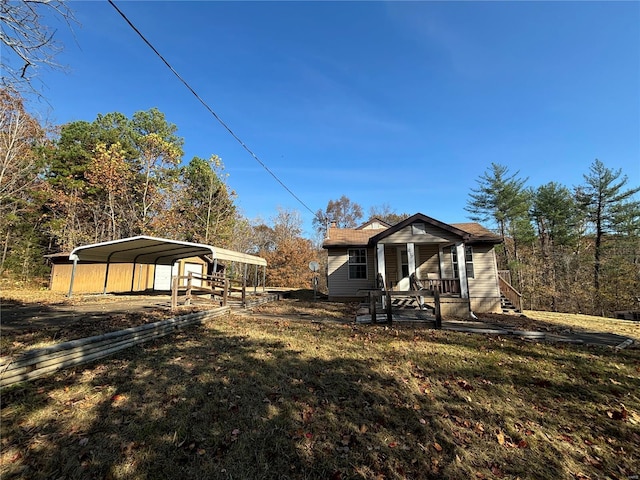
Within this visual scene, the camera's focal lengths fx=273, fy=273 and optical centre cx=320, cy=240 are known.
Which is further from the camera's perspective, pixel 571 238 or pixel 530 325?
pixel 571 238

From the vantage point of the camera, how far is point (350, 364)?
5211 mm

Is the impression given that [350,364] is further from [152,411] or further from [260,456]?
[152,411]

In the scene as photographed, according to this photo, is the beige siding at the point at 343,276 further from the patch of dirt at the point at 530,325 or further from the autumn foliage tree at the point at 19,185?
the autumn foliage tree at the point at 19,185

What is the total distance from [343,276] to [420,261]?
445cm

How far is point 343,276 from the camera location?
16.2m

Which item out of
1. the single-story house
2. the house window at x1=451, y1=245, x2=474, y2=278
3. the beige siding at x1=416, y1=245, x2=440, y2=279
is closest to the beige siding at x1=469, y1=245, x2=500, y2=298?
the single-story house

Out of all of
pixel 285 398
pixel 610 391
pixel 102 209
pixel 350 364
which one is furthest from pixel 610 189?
pixel 102 209

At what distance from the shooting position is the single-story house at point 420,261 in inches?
477

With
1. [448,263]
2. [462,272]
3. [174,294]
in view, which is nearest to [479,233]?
[448,263]

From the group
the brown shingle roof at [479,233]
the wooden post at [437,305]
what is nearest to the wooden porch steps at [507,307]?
the brown shingle roof at [479,233]

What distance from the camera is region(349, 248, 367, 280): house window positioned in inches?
638

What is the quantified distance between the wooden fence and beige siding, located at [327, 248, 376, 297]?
10416 millimetres

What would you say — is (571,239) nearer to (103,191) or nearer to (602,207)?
(602,207)

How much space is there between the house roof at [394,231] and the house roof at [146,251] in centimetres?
493
